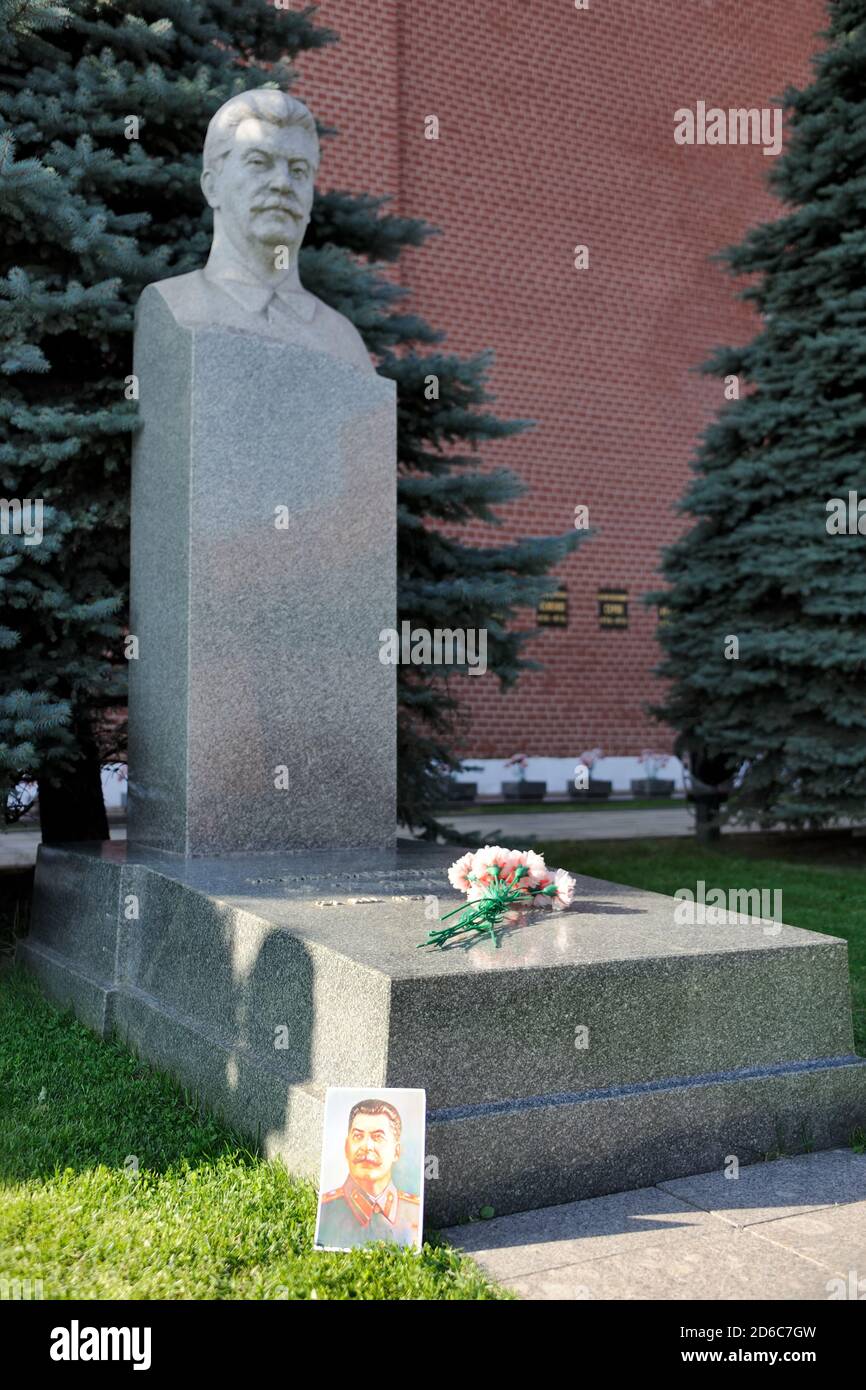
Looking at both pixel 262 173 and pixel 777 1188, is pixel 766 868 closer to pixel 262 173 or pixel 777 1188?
pixel 262 173

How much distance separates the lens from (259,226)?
16.8ft

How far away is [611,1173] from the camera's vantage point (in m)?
2.83

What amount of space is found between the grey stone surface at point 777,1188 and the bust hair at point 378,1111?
2.33 feet

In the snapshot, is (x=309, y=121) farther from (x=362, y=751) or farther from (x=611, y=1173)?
(x=611, y=1173)

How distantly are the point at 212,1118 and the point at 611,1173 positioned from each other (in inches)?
41.9

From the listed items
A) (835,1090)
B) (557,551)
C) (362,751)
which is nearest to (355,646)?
(362,751)

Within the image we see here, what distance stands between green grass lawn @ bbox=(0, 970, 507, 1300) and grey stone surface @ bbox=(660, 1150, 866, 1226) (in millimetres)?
634

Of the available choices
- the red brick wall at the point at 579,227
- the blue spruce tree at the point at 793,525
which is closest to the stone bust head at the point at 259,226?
the blue spruce tree at the point at 793,525

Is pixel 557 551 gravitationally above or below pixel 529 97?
below

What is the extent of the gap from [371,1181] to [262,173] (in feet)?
13.2

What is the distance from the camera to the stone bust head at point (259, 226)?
5023mm

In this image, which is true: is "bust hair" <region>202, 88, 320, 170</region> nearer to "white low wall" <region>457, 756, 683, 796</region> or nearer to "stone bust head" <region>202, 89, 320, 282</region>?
"stone bust head" <region>202, 89, 320, 282</region>

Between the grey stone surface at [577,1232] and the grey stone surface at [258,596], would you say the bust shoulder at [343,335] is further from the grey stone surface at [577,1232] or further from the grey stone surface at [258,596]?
the grey stone surface at [577,1232]
